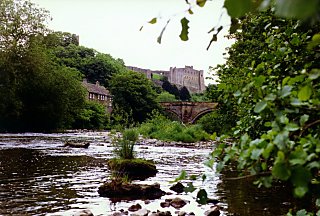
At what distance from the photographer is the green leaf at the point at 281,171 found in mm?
1329

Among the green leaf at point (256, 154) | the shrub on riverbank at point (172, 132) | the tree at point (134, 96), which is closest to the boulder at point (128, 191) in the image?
the green leaf at point (256, 154)

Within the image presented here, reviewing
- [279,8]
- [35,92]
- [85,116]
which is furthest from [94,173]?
[85,116]

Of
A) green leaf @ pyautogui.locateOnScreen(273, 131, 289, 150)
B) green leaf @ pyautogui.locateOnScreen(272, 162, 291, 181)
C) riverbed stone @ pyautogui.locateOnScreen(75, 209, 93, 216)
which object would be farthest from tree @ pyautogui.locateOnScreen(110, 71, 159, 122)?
green leaf @ pyautogui.locateOnScreen(272, 162, 291, 181)

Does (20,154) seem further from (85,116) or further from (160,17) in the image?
(85,116)

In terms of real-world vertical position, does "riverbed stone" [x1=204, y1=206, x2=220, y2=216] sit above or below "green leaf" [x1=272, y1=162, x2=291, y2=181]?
below

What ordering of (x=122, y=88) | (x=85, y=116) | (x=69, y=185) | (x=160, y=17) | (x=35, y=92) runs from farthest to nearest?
(x=122, y=88)
(x=85, y=116)
(x=35, y=92)
(x=69, y=185)
(x=160, y=17)

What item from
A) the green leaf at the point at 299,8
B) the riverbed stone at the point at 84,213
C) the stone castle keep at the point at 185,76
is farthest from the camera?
the stone castle keep at the point at 185,76

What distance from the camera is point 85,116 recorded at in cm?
7031

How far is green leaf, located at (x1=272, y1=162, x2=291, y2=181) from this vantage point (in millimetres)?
1329

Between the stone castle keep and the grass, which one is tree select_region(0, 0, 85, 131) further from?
the stone castle keep

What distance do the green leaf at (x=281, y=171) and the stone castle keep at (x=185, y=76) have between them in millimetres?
167242

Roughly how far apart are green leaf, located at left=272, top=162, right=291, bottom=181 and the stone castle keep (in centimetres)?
16724

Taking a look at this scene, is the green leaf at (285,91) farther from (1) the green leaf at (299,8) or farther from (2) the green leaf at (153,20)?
(1) the green leaf at (299,8)

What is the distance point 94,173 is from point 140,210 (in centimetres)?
602
